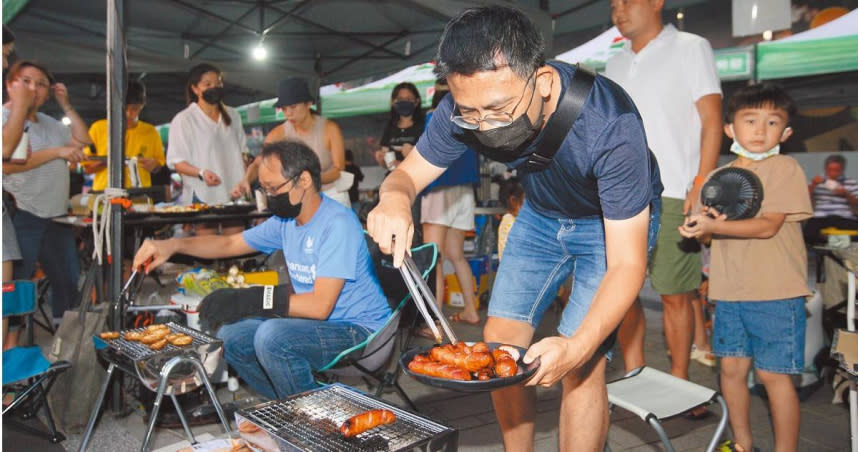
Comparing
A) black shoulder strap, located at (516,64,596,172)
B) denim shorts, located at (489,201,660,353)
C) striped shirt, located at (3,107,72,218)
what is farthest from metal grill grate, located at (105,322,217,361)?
striped shirt, located at (3,107,72,218)

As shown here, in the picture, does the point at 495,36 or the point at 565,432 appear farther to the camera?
the point at 565,432

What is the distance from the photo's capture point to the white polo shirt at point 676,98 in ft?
11.7

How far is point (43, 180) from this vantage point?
489cm

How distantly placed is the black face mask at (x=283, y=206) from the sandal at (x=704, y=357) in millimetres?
3202

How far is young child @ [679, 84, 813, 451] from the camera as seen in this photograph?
2893 mm

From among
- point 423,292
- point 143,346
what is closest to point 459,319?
point 143,346

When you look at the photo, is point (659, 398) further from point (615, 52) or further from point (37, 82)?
point (615, 52)

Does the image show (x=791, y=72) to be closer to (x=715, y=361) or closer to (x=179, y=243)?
(x=715, y=361)

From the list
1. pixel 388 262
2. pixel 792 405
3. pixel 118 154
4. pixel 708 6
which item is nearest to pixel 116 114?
pixel 118 154

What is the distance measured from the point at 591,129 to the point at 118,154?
312 centimetres

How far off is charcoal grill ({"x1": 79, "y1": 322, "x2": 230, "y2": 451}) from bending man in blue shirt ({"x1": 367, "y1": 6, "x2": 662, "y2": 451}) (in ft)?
3.95

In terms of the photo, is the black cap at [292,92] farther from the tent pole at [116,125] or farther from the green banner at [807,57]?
the green banner at [807,57]

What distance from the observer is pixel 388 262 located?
3332mm

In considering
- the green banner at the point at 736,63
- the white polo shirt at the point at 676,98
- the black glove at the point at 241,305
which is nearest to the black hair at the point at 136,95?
the black glove at the point at 241,305
